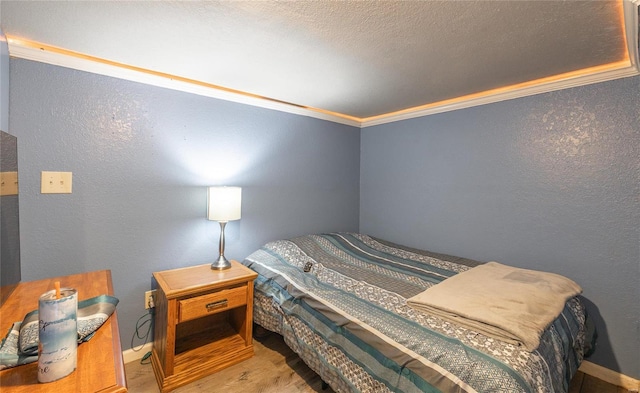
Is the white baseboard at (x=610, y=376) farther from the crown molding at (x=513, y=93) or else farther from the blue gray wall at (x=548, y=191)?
the crown molding at (x=513, y=93)

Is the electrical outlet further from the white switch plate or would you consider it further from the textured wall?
the white switch plate

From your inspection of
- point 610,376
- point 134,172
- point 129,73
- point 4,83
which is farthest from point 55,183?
point 610,376

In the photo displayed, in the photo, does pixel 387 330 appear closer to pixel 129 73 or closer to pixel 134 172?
pixel 134 172

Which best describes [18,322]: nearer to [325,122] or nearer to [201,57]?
[201,57]

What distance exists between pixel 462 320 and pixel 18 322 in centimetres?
181

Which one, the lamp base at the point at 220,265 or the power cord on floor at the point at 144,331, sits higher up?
the lamp base at the point at 220,265

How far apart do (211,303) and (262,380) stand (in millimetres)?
593

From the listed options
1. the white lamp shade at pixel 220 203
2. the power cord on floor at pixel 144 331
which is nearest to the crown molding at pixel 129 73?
the white lamp shade at pixel 220 203

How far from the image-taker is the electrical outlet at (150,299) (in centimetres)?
200

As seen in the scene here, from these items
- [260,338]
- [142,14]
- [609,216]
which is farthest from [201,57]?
[609,216]

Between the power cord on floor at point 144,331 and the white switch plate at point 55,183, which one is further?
the power cord on floor at point 144,331

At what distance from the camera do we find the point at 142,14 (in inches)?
51.0

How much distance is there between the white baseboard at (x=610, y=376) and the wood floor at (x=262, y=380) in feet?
0.13

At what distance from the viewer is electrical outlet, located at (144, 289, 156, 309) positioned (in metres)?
2.00
